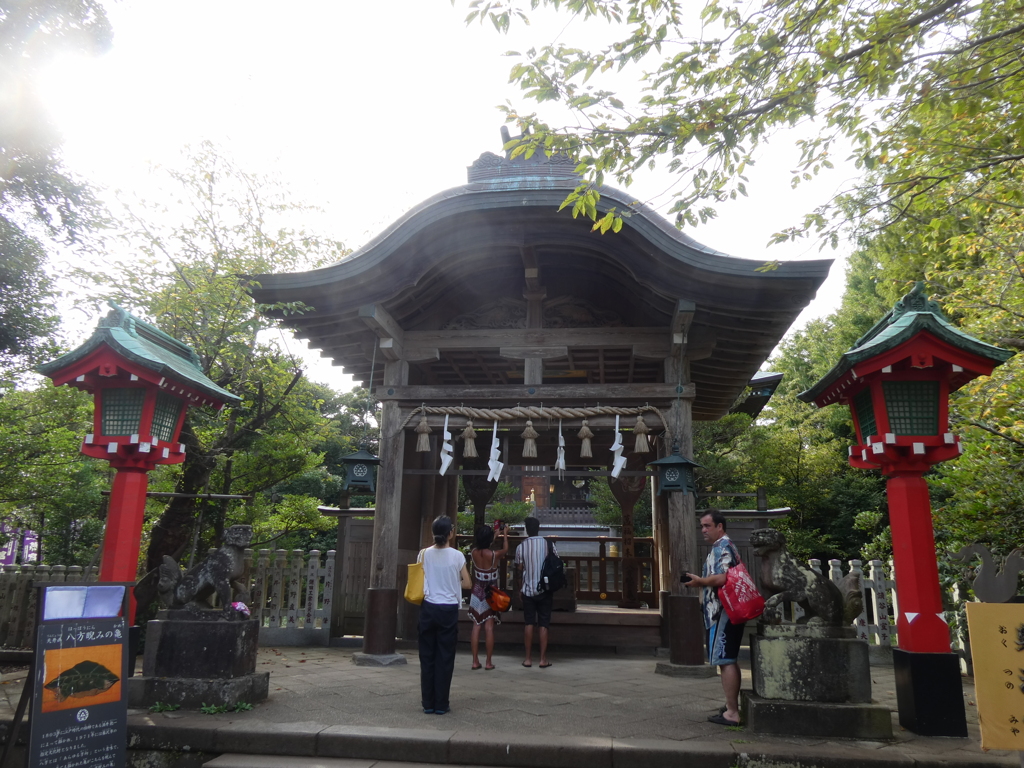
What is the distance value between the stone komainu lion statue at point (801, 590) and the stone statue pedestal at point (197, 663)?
14.1ft

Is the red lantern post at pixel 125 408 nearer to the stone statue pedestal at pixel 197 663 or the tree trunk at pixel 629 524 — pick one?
the stone statue pedestal at pixel 197 663

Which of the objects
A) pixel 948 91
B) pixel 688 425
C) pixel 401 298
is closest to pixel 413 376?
pixel 401 298

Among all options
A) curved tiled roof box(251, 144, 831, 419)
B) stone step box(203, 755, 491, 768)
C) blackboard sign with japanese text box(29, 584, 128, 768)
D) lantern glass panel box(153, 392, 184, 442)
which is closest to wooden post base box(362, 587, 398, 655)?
lantern glass panel box(153, 392, 184, 442)

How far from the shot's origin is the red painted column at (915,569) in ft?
16.4

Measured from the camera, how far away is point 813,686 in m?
4.75

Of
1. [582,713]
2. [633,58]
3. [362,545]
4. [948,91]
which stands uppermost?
[633,58]

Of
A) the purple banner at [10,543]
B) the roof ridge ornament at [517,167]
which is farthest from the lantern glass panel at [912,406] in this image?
the purple banner at [10,543]

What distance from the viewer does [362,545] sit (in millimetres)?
9891

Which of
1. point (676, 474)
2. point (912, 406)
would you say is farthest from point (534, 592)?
point (912, 406)

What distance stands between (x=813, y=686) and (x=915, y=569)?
131 cm

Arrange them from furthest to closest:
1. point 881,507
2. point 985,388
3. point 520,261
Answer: point 881,507, point 520,261, point 985,388

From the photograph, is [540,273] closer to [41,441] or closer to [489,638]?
[489,638]

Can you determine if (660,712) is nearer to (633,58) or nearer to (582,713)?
(582,713)

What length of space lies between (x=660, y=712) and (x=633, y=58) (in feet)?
18.0
